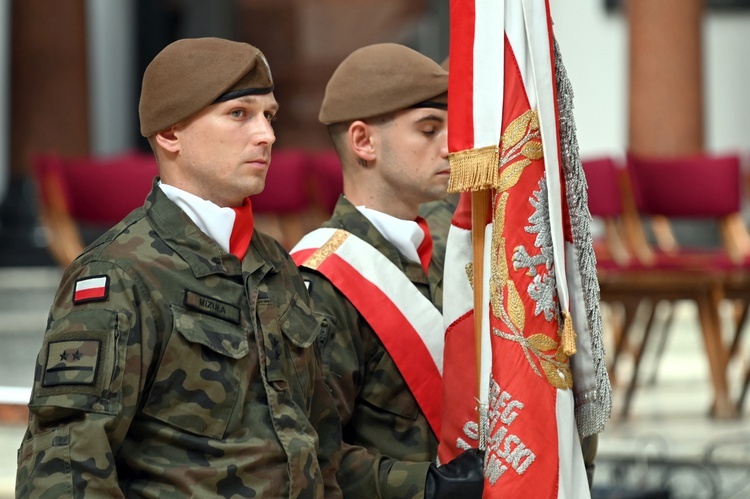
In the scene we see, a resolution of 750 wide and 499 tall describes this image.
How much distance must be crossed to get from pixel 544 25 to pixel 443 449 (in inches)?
25.1

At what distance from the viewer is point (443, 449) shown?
197 centimetres

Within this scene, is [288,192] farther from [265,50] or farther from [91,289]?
[91,289]

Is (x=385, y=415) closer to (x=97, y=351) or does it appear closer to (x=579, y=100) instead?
(x=97, y=351)

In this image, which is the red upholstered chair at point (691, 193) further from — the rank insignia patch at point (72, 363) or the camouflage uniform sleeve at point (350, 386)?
the rank insignia patch at point (72, 363)

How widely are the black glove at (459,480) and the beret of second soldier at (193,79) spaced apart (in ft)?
1.92

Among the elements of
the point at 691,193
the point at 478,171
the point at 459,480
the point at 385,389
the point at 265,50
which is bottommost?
the point at 459,480

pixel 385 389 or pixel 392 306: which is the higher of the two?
pixel 392 306

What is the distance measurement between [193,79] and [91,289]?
0.30 m

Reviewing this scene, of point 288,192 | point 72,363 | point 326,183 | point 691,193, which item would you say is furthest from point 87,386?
point 691,193

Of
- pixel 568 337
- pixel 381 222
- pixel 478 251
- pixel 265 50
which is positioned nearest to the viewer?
pixel 568 337

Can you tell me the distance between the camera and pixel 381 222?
217 centimetres

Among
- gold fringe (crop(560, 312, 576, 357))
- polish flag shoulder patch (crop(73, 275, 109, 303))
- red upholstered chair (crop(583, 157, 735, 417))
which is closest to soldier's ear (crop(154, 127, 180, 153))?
polish flag shoulder patch (crop(73, 275, 109, 303))

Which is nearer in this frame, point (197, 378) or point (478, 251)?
point (197, 378)

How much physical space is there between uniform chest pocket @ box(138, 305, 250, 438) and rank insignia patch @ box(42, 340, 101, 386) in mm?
96
